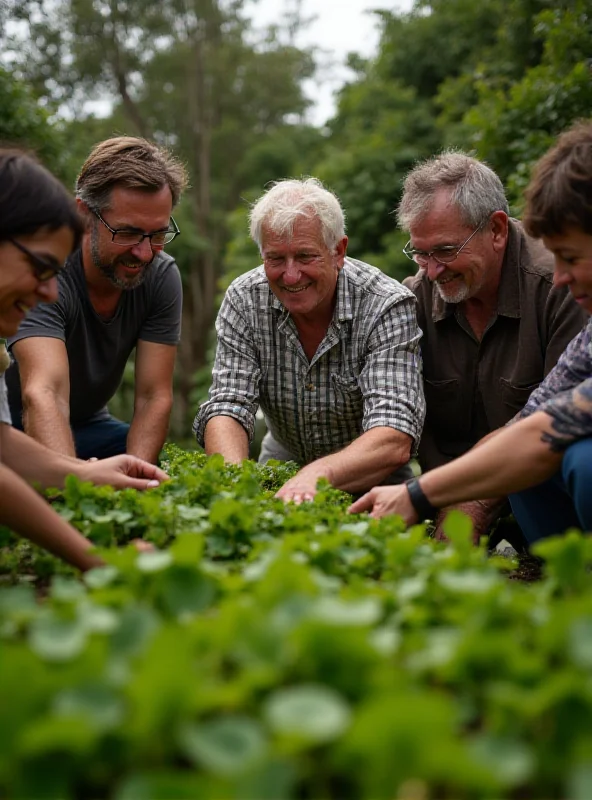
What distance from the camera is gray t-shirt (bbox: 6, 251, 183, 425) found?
5039 millimetres

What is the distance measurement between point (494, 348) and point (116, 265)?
218cm

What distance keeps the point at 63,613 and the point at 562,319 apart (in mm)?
3524

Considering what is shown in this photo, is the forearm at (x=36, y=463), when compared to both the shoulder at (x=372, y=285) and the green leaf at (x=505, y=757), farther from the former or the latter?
the green leaf at (x=505, y=757)

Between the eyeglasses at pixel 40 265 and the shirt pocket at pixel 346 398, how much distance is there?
2.29m

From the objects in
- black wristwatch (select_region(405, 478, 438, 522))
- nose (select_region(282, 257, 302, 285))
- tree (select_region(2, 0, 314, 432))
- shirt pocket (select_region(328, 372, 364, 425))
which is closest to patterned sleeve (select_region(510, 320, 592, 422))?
black wristwatch (select_region(405, 478, 438, 522))

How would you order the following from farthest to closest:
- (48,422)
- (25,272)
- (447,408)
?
(447,408) < (48,422) < (25,272)

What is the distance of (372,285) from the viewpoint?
15.9 ft

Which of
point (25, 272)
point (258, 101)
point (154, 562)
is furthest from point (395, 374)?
point (258, 101)

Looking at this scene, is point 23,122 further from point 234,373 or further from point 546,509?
point 546,509

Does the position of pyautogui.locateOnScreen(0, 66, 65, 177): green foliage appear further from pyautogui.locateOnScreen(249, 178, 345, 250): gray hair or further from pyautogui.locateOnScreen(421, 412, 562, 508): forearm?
pyautogui.locateOnScreen(421, 412, 562, 508): forearm

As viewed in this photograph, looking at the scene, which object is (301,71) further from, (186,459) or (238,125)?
(186,459)

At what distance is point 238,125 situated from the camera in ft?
82.6

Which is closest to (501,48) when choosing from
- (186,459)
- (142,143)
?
(142,143)

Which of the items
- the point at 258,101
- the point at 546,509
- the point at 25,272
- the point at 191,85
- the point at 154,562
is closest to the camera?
the point at 154,562
